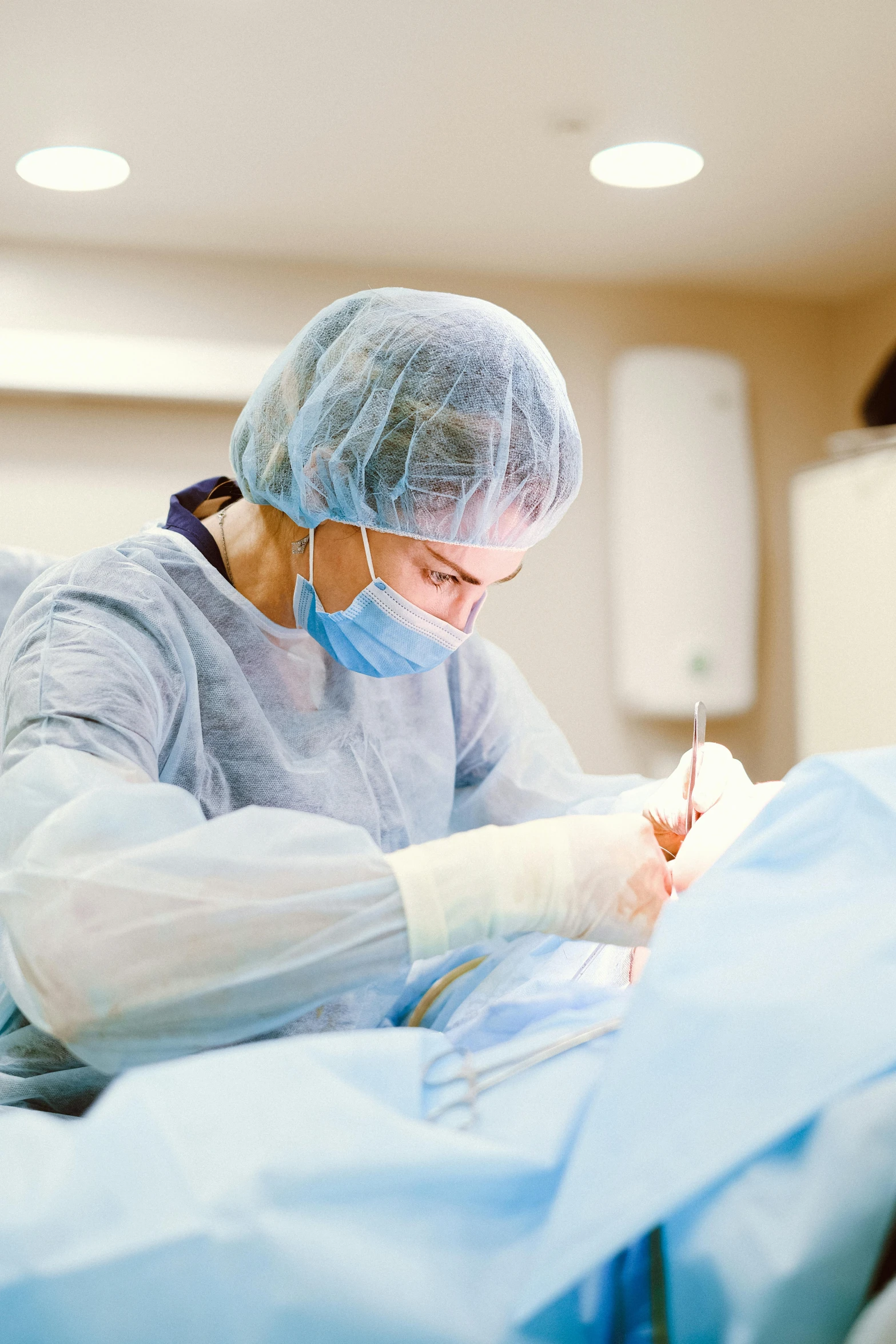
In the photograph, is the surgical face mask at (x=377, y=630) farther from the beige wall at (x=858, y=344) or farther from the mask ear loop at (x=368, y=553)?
the beige wall at (x=858, y=344)

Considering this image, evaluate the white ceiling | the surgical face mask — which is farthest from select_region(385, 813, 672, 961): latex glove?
the white ceiling

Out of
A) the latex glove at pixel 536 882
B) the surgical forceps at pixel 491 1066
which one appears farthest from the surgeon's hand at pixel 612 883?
the surgical forceps at pixel 491 1066

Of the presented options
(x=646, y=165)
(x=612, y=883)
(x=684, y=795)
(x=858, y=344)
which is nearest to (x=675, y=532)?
(x=858, y=344)

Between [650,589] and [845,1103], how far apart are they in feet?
7.55

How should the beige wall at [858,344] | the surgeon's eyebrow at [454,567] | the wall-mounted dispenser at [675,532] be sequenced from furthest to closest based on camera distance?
→ the beige wall at [858,344] → the wall-mounted dispenser at [675,532] → the surgeon's eyebrow at [454,567]

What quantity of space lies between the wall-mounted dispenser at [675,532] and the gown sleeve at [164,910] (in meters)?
2.07

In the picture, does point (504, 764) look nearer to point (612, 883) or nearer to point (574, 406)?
point (612, 883)

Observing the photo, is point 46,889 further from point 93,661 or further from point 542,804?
point 542,804

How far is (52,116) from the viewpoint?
6.34ft

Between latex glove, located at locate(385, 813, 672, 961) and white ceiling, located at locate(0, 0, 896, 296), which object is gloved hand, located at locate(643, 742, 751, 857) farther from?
white ceiling, located at locate(0, 0, 896, 296)

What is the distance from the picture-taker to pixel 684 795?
1195 mm

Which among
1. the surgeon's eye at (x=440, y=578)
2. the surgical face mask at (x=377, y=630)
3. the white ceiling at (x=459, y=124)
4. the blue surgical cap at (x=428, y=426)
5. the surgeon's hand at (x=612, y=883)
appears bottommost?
the surgeon's hand at (x=612, y=883)

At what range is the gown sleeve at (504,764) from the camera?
1.40 meters

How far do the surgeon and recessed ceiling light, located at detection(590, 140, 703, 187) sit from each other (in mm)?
1137
